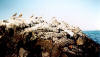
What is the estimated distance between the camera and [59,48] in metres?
9.74

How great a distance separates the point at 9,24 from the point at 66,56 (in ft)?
21.2

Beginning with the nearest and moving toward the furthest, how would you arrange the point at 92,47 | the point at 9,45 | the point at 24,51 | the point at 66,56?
the point at 66,56, the point at 24,51, the point at 9,45, the point at 92,47

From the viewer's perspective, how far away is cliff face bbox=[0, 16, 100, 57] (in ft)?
32.3

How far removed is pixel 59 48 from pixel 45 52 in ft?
4.20

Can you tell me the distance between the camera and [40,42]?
10289 mm

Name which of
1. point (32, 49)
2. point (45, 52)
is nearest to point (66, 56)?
point (45, 52)

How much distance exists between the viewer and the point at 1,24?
11102mm

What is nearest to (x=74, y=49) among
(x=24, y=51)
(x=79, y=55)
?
(x=79, y=55)

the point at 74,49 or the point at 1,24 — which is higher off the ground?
the point at 1,24

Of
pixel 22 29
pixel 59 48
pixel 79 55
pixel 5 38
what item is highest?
pixel 22 29

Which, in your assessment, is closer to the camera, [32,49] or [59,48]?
[59,48]

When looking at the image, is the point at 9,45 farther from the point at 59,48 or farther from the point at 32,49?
the point at 59,48

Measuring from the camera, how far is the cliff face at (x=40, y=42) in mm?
9844

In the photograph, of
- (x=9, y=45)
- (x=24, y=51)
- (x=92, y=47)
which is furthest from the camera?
(x=92, y=47)
